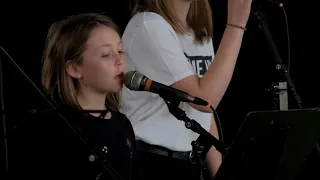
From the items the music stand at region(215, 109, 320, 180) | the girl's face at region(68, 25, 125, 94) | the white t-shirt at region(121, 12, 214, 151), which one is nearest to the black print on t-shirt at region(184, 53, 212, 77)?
the white t-shirt at region(121, 12, 214, 151)

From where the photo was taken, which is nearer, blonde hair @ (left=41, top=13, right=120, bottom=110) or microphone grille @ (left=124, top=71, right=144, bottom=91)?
microphone grille @ (left=124, top=71, right=144, bottom=91)

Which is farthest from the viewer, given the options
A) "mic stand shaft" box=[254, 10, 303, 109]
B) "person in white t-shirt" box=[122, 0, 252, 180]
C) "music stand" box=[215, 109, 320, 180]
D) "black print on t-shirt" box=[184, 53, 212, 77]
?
"mic stand shaft" box=[254, 10, 303, 109]

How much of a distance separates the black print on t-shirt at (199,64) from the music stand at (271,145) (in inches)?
24.6

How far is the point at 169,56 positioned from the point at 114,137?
269mm

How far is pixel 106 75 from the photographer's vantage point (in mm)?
1563

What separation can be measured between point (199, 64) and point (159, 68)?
0.19 metres

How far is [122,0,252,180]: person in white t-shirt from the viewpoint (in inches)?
65.4

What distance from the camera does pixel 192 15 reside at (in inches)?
74.5

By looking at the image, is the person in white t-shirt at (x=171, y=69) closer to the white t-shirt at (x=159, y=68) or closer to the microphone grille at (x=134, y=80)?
the white t-shirt at (x=159, y=68)

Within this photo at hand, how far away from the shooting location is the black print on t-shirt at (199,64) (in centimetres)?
179

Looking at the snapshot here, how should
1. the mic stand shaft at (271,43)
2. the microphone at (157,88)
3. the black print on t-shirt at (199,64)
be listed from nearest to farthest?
the microphone at (157,88) → the black print on t-shirt at (199,64) → the mic stand shaft at (271,43)

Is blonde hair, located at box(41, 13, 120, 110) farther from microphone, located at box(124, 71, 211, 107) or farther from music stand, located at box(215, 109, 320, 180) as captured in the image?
music stand, located at box(215, 109, 320, 180)

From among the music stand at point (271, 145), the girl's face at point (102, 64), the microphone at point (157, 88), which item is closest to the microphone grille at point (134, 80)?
the microphone at point (157, 88)

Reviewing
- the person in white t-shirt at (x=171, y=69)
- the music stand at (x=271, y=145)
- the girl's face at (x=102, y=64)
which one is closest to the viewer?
the music stand at (x=271, y=145)
